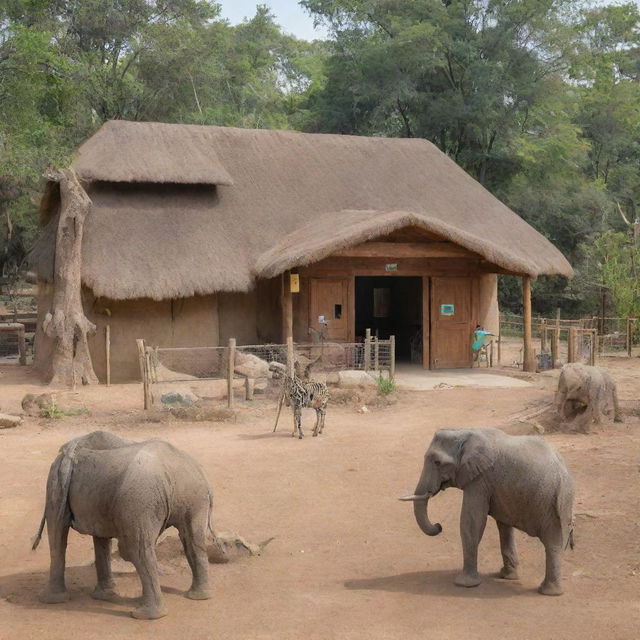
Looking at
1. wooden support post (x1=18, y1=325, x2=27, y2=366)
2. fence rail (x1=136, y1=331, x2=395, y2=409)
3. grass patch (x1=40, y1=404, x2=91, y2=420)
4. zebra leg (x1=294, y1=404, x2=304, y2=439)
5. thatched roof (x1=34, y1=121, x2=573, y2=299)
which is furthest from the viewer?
wooden support post (x1=18, y1=325, x2=27, y2=366)

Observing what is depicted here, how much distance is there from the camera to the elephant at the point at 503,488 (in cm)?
669

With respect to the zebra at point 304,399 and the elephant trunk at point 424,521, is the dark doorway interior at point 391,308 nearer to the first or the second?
the zebra at point 304,399

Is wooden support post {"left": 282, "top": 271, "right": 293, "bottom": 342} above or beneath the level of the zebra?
above

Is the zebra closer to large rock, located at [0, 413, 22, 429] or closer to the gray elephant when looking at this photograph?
large rock, located at [0, 413, 22, 429]

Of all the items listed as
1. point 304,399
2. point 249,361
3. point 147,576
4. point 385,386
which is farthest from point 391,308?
point 147,576

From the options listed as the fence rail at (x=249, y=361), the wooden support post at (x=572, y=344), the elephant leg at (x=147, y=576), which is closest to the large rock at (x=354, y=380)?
the fence rail at (x=249, y=361)

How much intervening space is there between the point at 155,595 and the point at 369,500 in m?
3.73

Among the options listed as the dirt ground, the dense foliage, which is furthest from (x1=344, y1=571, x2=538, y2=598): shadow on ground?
the dense foliage

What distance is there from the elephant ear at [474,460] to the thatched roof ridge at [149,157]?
1438 cm

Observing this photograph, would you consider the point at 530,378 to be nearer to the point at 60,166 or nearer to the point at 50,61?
the point at 60,166

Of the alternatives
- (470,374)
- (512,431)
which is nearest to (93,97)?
(470,374)

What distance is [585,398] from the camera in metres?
12.3

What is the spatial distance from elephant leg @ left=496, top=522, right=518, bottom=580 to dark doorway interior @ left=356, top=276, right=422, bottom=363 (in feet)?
50.9

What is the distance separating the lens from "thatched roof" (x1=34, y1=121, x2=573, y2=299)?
59.7 feet
